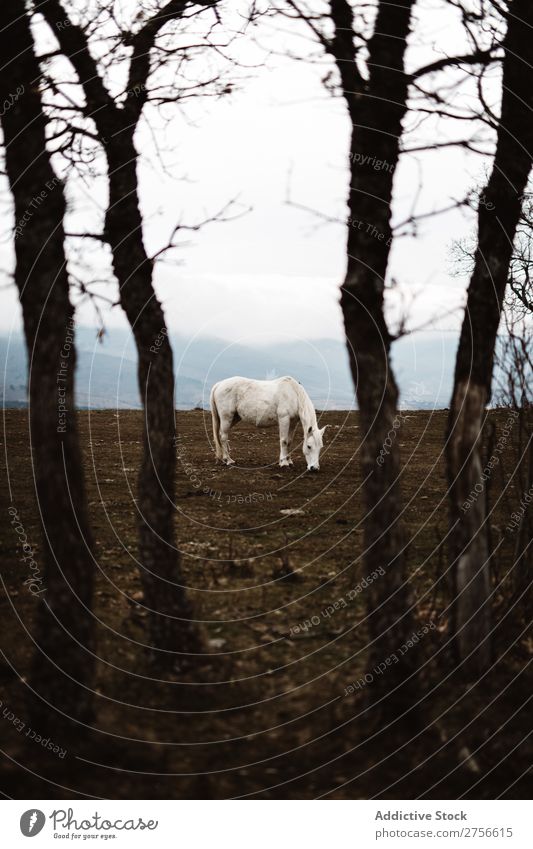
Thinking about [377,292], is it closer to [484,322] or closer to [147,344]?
[484,322]

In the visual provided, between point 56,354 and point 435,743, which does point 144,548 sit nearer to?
point 56,354

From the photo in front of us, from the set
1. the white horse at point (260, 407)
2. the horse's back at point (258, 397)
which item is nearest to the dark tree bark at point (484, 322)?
the white horse at point (260, 407)

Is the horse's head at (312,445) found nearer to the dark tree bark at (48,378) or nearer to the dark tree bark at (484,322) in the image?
the dark tree bark at (484,322)

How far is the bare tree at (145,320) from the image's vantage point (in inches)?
269

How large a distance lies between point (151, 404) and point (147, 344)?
0.63 meters

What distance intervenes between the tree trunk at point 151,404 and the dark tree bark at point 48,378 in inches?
48.5

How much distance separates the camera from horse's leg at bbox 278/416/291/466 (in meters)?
19.2

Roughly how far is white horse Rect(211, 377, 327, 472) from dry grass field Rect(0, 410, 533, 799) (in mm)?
8085

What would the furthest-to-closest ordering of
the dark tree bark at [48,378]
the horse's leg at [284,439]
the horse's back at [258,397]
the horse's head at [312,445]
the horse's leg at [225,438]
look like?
the horse's back at [258,397] < the horse's leg at [225,438] < the horse's leg at [284,439] < the horse's head at [312,445] < the dark tree bark at [48,378]

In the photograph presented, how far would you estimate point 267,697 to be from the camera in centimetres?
650

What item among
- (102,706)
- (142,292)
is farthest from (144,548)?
(142,292)

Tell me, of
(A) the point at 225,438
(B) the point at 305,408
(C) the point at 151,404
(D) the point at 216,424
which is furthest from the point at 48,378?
(D) the point at 216,424

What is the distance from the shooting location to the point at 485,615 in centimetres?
636

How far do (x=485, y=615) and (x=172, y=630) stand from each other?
10.6ft
